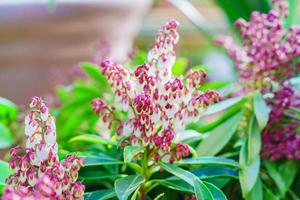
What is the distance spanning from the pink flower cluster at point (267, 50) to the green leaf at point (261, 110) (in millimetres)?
24

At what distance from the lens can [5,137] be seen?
2.28 ft

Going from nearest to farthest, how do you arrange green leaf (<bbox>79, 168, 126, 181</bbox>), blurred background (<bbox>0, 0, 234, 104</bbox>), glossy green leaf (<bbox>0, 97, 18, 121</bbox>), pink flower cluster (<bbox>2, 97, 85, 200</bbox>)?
pink flower cluster (<bbox>2, 97, 85, 200</bbox>), green leaf (<bbox>79, 168, 126, 181</bbox>), glossy green leaf (<bbox>0, 97, 18, 121</bbox>), blurred background (<bbox>0, 0, 234, 104</bbox>)

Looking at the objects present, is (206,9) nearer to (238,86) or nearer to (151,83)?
(238,86)

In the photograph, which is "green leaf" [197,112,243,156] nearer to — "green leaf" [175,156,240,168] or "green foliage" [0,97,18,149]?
"green leaf" [175,156,240,168]

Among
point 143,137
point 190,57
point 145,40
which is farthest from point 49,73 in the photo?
point 190,57

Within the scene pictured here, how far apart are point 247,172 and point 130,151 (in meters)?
0.13

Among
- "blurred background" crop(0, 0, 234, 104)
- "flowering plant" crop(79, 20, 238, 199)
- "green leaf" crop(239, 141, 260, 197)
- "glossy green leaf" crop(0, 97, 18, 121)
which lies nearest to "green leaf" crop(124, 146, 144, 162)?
"flowering plant" crop(79, 20, 238, 199)

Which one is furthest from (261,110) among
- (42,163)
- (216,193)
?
(42,163)

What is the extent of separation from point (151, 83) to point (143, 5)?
63cm

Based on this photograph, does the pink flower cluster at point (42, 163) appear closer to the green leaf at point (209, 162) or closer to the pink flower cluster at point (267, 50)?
the green leaf at point (209, 162)

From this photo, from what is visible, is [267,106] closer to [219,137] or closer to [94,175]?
[219,137]

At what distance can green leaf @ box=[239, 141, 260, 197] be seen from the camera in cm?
54

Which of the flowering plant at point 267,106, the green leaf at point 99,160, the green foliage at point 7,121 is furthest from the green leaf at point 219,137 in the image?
the green foliage at point 7,121

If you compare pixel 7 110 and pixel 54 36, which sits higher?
pixel 54 36
